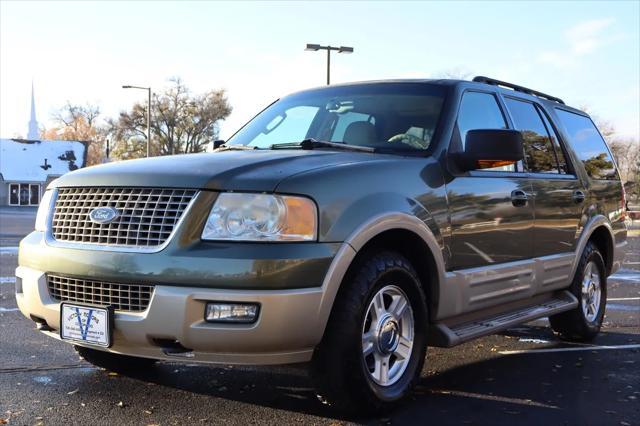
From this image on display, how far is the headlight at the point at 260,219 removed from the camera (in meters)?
3.53

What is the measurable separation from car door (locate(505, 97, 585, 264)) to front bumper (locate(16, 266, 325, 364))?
2.45 metres

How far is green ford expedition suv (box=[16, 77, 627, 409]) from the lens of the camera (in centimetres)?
348

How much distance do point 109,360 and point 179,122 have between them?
68.1m

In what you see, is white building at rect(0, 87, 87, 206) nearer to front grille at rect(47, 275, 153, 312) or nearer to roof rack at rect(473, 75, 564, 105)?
roof rack at rect(473, 75, 564, 105)

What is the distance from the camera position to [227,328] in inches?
136

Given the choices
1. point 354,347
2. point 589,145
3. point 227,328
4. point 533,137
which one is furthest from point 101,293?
point 589,145

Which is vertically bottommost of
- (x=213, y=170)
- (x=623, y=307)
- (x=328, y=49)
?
(x=623, y=307)

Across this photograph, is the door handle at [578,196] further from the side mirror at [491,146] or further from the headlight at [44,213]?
the headlight at [44,213]

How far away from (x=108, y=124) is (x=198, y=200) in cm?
7183

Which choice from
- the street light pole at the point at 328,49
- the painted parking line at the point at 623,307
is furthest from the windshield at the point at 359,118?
the street light pole at the point at 328,49

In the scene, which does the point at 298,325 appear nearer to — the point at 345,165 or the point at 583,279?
the point at 345,165

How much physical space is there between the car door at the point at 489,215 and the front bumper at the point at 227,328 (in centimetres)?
131

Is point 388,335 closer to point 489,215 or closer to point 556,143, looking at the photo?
point 489,215

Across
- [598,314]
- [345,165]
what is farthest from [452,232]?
[598,314]
